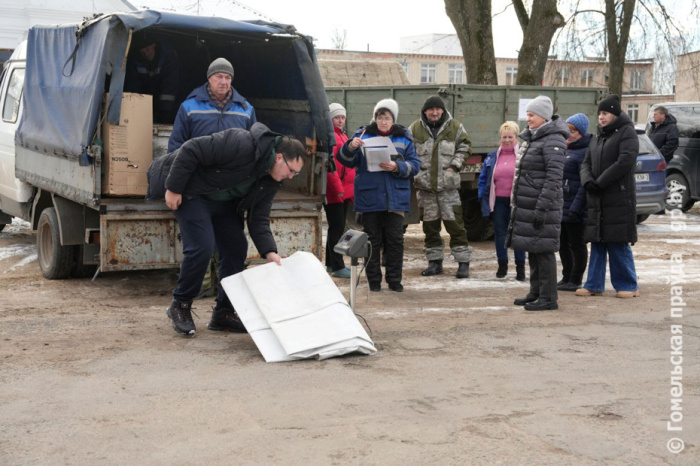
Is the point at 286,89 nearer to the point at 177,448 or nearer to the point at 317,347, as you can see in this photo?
the point at 317,347

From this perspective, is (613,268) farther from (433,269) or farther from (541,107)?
(433,269)

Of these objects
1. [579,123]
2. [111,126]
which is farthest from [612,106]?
[111,126]

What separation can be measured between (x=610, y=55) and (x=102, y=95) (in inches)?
731

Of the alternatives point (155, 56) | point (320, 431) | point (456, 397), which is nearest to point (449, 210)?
point (155, 56)

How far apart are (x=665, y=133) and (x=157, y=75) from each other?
9.55 meters

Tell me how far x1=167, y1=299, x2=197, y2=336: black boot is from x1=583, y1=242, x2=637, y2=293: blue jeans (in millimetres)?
4001

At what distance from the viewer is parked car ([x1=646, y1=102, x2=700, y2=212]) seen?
16516mm

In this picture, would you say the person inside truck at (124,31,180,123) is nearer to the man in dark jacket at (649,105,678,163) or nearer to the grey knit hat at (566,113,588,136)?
the grey knit hat at (566,113,588,136)

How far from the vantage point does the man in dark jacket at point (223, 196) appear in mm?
5922

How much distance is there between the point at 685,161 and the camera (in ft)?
54.5

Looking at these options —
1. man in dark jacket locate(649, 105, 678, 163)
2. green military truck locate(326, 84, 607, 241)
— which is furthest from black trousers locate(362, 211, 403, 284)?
man in dark jacket locate(649, 105, 678, 163)

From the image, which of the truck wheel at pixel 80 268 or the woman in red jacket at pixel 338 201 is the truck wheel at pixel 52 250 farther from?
the woman in red jacket at pixel 338 201

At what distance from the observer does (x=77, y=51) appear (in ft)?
26.8

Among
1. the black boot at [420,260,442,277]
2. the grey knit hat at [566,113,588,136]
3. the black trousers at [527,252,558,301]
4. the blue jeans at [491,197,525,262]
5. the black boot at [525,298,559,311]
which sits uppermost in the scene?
the grey knit hat at [566,113,588,136]
